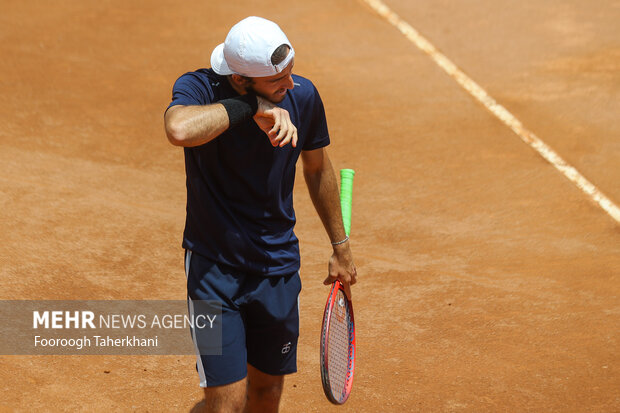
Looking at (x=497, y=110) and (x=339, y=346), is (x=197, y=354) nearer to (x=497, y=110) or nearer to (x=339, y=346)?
(x=339, y=346)

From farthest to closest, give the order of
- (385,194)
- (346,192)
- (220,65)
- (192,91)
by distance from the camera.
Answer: (385,194)
(346,192)
(220,65)
(192,91)

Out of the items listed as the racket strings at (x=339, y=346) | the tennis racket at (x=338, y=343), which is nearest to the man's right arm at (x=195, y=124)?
the tennis racket at (x=338, y=343)

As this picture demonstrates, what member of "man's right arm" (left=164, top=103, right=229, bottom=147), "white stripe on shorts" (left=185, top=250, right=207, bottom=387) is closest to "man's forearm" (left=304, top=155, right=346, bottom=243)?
"white stripe on shorts" (left=185, top=250, right=207, bottom=387)

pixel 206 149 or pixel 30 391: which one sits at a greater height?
pixel 206 149

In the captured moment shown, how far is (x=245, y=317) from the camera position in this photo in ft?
13.9

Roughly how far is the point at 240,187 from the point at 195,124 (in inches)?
22.2

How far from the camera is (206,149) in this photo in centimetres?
395

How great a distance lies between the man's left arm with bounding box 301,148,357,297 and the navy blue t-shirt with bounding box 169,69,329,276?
33 cm

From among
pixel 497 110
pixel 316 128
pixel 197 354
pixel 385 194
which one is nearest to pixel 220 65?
pixel 316 128

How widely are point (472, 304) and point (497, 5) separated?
26.0 feet

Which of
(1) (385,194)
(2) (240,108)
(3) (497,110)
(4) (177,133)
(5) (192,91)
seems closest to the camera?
(4) (177,133)

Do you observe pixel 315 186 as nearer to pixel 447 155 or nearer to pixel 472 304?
pixel 472 304

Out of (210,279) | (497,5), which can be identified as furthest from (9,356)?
(497,5)

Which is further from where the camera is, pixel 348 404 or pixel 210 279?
pixel 348 404
